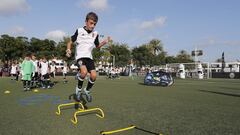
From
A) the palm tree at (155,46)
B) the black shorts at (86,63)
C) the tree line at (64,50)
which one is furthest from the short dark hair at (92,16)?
the palm tree at (155,46)

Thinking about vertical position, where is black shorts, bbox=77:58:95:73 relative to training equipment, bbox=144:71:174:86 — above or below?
above

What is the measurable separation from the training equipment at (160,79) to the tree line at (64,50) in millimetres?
37459

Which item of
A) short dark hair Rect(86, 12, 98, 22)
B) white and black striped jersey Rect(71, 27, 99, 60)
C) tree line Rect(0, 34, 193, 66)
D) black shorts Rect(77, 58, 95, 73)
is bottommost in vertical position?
black shorts Rect(77, 58, 95, 73)

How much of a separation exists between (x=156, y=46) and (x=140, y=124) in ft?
288

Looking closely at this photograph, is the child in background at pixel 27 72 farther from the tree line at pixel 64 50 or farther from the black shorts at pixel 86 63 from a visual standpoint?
the tree line at pixel 64 50

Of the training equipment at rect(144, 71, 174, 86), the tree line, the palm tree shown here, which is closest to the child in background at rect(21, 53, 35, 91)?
the training equipment at rect(144, 71, 174, 86)

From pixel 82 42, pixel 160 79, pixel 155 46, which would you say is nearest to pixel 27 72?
pixel 82 42

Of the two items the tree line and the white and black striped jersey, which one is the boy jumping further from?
the tree line

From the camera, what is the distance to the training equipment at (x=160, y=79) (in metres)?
18.7

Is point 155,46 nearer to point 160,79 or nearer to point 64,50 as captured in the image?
point 64,50

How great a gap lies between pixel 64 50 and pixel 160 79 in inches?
1897

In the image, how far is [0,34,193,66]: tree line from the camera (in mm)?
61219

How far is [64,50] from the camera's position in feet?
211

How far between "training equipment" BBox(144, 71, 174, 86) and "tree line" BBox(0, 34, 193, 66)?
37459 mm
